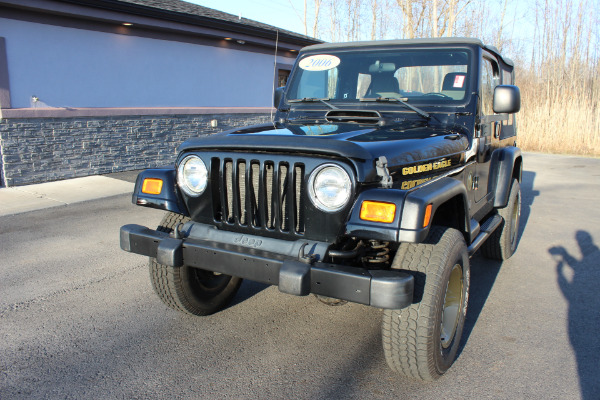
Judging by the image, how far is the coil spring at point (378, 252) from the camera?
280 centimetres

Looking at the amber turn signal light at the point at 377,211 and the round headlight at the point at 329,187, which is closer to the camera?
the amber turn signal light at the point at 377,211

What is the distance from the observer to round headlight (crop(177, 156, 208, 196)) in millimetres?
2857

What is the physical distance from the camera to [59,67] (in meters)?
8.91

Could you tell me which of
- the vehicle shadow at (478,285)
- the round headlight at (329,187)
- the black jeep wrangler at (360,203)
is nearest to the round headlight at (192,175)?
the black jeep wrangler at (360,203)

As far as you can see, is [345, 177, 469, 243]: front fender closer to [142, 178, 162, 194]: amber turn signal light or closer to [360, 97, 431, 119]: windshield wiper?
[360, 97, 431, 119]: windshield wiper

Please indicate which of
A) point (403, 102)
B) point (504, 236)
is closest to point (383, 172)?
point (403, 102)

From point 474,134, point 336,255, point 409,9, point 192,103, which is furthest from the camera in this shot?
point 409,9

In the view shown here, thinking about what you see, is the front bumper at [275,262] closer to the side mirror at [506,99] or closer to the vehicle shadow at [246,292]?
the vehicle shadow at [246,292]

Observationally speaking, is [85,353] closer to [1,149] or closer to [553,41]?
[1,149]

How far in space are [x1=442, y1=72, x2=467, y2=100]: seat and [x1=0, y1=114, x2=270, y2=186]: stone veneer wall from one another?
7.31 metres

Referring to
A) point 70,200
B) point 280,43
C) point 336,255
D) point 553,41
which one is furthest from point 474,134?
point 553,41

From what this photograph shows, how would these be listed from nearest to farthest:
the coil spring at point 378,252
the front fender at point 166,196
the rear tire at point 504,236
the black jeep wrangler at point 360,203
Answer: the black jeep wrangler at point 360,203 → the coil spring at point 378,252 → the front fender at point 166,196 → the rear tire at point 504,236

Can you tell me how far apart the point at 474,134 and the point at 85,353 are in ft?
10.0

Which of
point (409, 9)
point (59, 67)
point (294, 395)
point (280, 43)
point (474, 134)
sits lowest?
point (294, 395)
